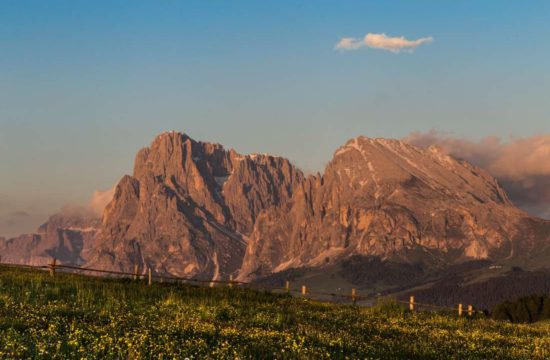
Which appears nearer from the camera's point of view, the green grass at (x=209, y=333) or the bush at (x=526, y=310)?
the green grass at (x=209, y=333)

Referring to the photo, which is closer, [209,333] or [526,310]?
[209,333]

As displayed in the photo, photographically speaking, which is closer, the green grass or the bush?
the green grass

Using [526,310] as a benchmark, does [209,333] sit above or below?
above

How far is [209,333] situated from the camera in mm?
25984

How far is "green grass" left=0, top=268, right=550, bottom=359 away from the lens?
21000mm

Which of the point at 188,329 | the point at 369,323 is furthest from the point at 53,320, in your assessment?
the point at 369,323

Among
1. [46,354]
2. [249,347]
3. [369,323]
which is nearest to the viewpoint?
[46,354]

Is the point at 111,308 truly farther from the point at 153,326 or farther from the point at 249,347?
the point at 249,347

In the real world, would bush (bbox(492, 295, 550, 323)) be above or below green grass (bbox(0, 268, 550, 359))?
below

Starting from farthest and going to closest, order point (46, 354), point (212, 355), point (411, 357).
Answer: point (411, 357), point (212, 355), point (46, 354)

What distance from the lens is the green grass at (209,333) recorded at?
21000 mm

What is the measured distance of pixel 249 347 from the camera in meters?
23.3

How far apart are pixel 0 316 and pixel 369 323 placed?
61.5 ft

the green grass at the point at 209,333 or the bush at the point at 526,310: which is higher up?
the green grass at the point at 209,333
